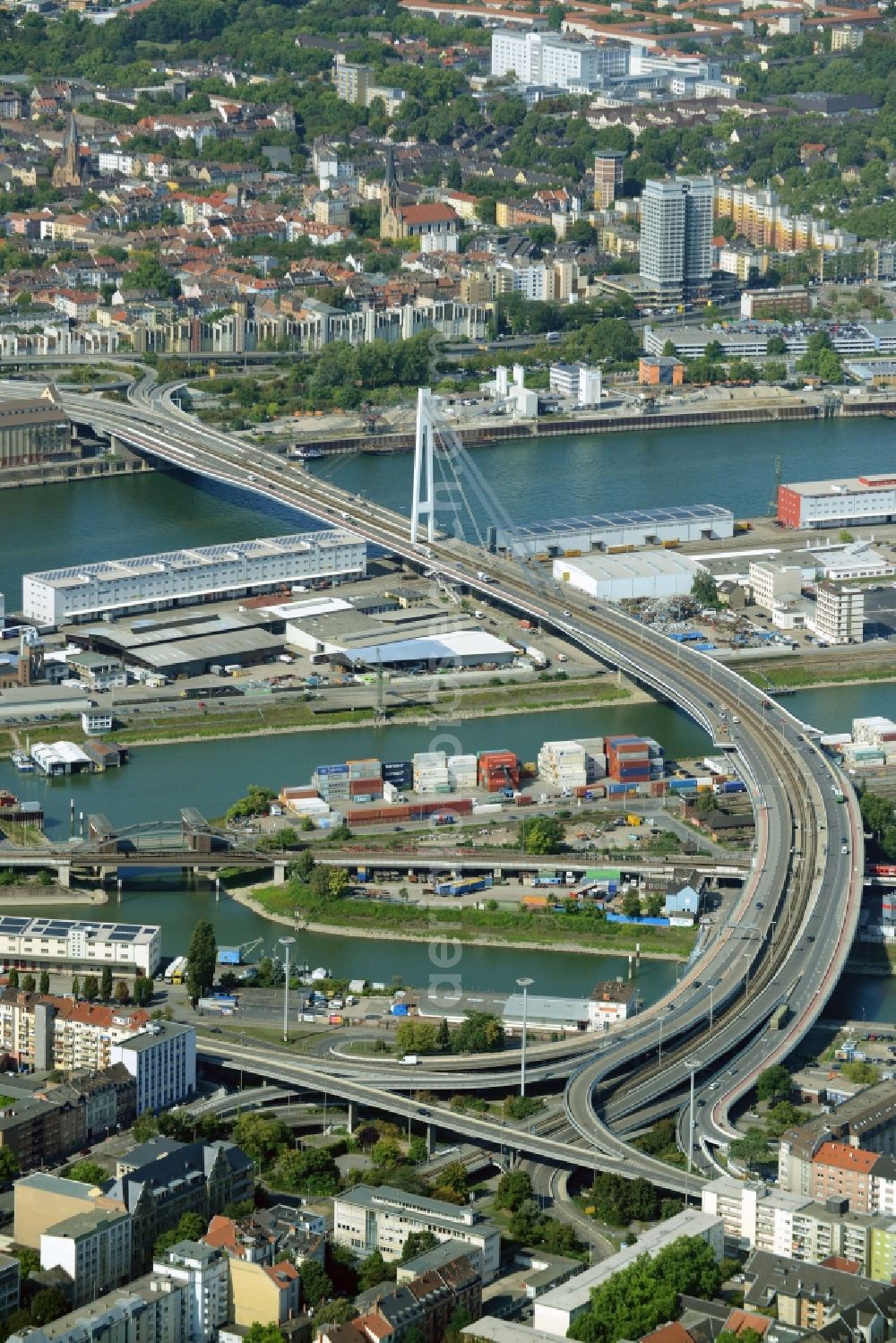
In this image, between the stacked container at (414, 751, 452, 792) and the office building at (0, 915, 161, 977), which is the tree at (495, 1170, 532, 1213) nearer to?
the office building at (0, 915, 161, 977)

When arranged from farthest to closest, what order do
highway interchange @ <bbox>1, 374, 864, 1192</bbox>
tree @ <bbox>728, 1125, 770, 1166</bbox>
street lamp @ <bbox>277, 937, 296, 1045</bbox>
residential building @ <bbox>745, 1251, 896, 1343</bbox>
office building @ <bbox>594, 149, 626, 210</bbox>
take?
office building @ <bbox>594, 149, 626, 210</bbox> < street lamp @ <bbox>277, 937, 296, 1045</bbox> < highway interchange @ <bbox>1, 374, 864, 1192</bbox> < tree @ <bbox>728, 1125, 770, 1166</bbox> < residential building @ <bbox>745, 1251, 896, 1343</bbox>

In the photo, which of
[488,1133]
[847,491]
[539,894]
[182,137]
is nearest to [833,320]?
[847,491]

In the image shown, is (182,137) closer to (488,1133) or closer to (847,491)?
(847,491)

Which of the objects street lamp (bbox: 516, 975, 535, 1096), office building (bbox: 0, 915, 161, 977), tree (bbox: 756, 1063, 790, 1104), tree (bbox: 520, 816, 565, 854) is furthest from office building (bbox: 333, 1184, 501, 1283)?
tree (bbox: 520, 816, 565, 854)

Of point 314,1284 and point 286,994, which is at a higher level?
point 286,994

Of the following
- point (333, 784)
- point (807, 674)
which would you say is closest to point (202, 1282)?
point (333, 784)

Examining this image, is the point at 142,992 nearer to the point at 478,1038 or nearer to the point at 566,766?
the point at 478,1038
